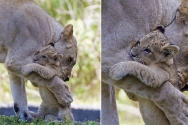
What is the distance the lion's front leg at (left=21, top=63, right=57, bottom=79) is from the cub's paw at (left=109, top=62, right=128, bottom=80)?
36cm

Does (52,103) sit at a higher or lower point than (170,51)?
lower

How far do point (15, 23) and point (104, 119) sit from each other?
420mm

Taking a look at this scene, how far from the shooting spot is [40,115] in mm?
1601

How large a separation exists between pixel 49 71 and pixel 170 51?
0.47 metres

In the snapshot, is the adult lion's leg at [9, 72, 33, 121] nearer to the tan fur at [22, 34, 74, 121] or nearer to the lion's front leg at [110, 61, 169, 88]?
the tan fur at [22, 34, 74, 121]

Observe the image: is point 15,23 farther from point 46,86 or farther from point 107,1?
point 107,1

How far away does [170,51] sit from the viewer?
112 cm

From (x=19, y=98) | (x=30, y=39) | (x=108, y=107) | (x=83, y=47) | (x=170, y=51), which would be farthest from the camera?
(x=83, y=47)

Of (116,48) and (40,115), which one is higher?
(116,48)

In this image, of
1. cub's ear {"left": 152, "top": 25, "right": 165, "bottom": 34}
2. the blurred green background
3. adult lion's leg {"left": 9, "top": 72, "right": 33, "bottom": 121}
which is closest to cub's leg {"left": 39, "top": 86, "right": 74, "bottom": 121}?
adult lion's leg {"left": 9, "top": 72, "right": 33, "bottom": 121}

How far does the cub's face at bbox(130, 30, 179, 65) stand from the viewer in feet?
3.76

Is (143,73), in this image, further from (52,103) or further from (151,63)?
(52,103)

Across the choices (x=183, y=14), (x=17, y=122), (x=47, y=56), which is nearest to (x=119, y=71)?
(x=183, y=14)

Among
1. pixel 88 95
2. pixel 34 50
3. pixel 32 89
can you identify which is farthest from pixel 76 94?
pixel 34 50
